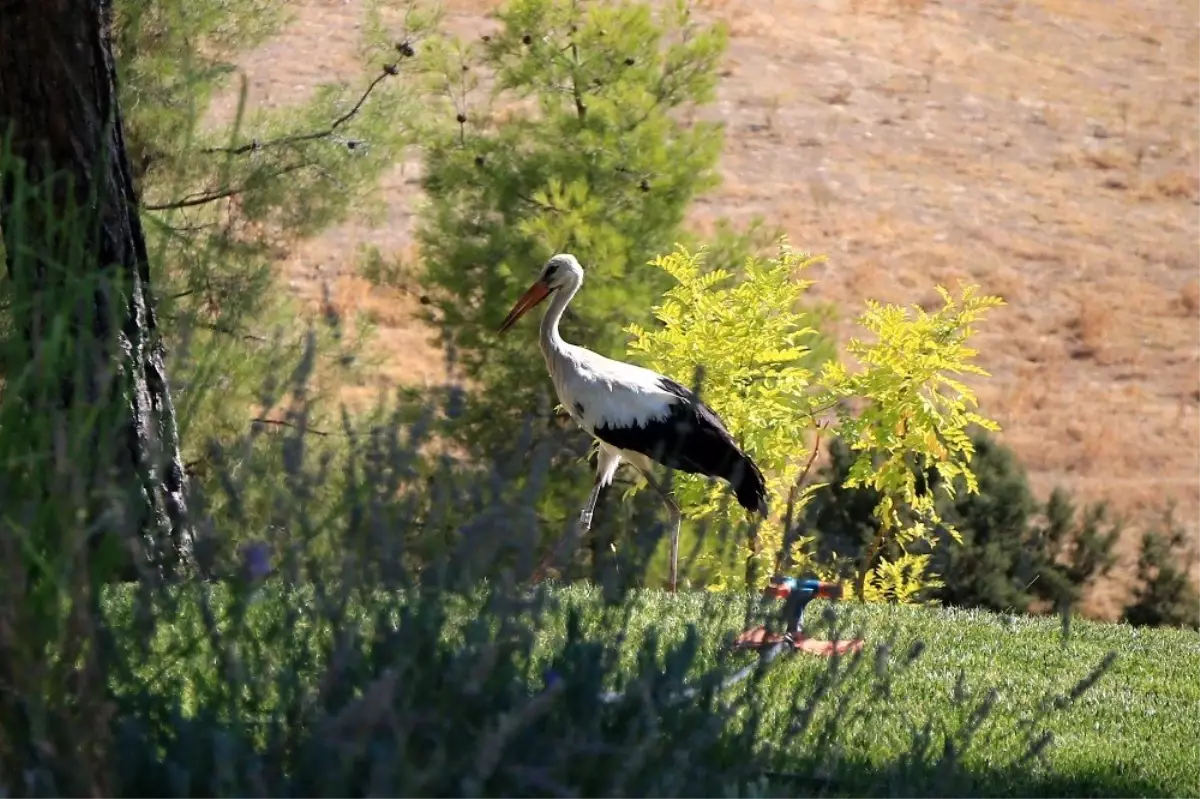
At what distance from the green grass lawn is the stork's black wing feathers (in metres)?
0.74

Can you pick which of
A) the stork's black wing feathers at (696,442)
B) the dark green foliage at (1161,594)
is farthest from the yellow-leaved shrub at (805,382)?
the dark green foliage at (1161,594)

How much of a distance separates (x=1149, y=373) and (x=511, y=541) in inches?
936

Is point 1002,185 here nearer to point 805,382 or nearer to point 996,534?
point 996,534

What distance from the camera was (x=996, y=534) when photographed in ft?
45.9

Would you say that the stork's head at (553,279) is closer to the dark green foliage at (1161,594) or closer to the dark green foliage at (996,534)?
the dark green foliage at (996,534)

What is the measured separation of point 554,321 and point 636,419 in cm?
101

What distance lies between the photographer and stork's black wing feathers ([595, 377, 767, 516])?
7.98m

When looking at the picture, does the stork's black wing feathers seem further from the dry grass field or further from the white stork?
the dry grass field

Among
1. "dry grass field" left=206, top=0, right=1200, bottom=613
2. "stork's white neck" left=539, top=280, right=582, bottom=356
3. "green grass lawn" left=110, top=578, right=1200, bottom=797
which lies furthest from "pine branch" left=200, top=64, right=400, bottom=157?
"dry grass field" left=206, top=0, right=1200, bottom=613

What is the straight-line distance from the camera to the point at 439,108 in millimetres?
16078

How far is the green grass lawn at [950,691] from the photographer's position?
3.12m

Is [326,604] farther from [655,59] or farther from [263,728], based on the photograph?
[655,59]

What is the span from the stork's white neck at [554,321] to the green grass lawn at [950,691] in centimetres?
211

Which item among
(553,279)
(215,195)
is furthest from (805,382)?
(215,195)
